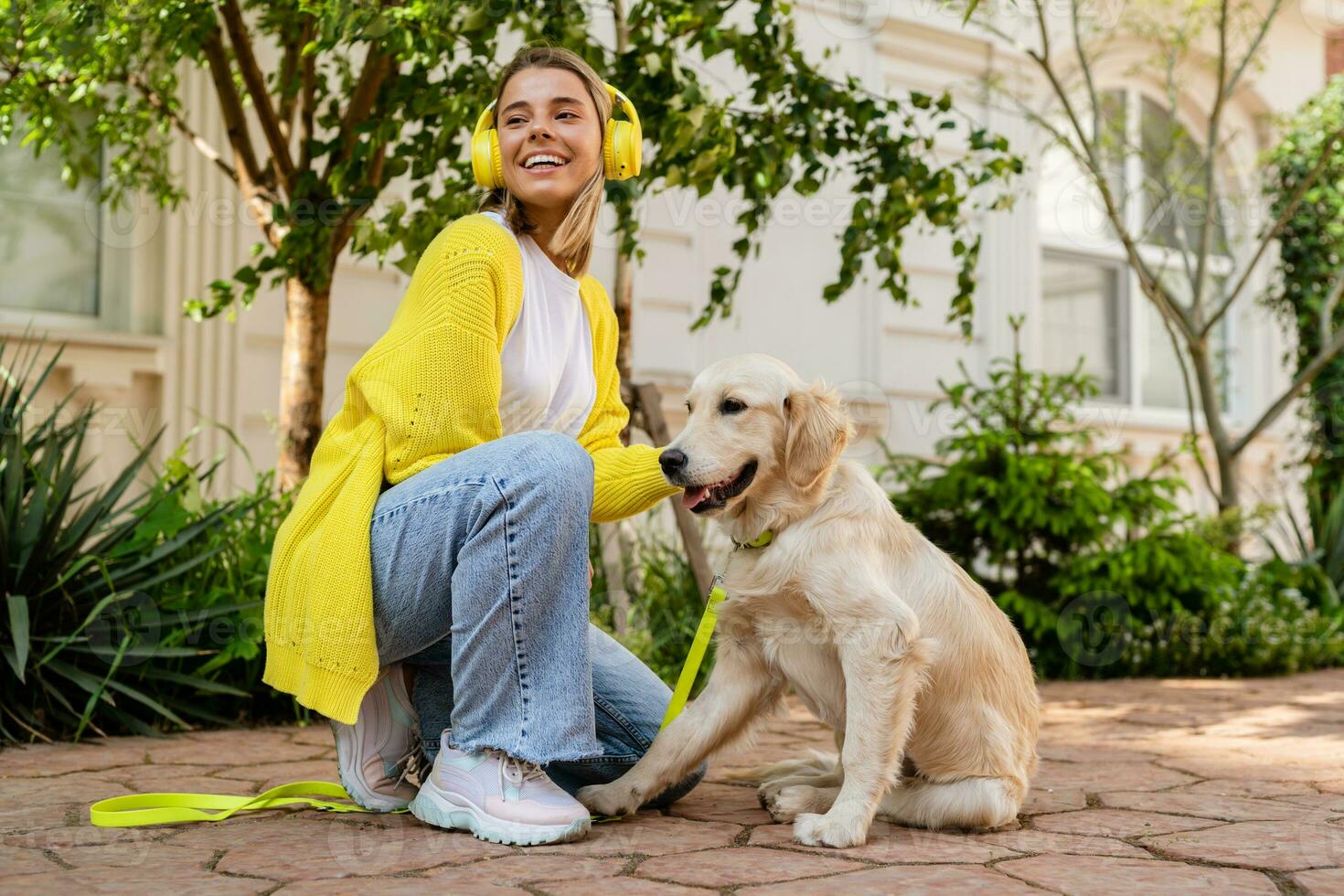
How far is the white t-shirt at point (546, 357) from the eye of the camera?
104 inches

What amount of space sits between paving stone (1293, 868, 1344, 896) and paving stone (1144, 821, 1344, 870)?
4cm

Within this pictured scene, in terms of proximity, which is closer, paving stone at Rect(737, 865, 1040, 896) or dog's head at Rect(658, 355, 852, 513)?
paving stone at Rect(737, 865, 1040, 896)

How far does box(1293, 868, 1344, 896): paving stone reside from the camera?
2002mm

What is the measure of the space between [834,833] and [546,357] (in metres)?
1.17

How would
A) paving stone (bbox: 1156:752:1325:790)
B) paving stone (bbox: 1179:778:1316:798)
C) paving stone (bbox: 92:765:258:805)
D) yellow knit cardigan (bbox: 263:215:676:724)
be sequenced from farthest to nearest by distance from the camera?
1. paving stone (bbox: 1156:752:1325:790)
2. paving stone (bbox: 1179:778:1316:798)
3. paving stone (bbox: 92:765:258:805)
4. yellow knit cardigan (bbox: 263:215:676:724)

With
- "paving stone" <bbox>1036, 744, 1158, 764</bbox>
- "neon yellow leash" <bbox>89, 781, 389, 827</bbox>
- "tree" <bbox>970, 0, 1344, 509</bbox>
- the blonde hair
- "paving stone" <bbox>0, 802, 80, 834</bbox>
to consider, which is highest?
"tree" <bbox>970, 0, 1344, 509</bbox>

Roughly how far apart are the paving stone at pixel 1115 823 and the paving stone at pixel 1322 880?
0.40 meters

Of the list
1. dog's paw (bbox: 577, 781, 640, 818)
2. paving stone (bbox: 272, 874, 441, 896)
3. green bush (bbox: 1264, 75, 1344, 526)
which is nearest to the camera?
paving stone (bbox: 272, 874, 441, 896)

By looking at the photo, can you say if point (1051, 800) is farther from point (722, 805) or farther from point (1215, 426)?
point (1215, 426)

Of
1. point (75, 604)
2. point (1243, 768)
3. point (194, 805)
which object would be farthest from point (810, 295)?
point (194, 805)

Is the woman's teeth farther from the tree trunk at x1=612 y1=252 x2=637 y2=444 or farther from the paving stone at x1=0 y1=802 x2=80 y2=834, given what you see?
the tree trunk at x1=612 y1=252 x2=637 y2=444

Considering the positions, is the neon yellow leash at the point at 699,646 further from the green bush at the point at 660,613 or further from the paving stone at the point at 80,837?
the green bush at the point at 660,613

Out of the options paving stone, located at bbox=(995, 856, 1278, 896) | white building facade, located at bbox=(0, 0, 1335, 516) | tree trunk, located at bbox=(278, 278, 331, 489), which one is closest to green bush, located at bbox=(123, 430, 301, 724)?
tree trunk, located at bbox=(278, 278, 331, 489)

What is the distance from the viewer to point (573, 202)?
2697 millimetres
